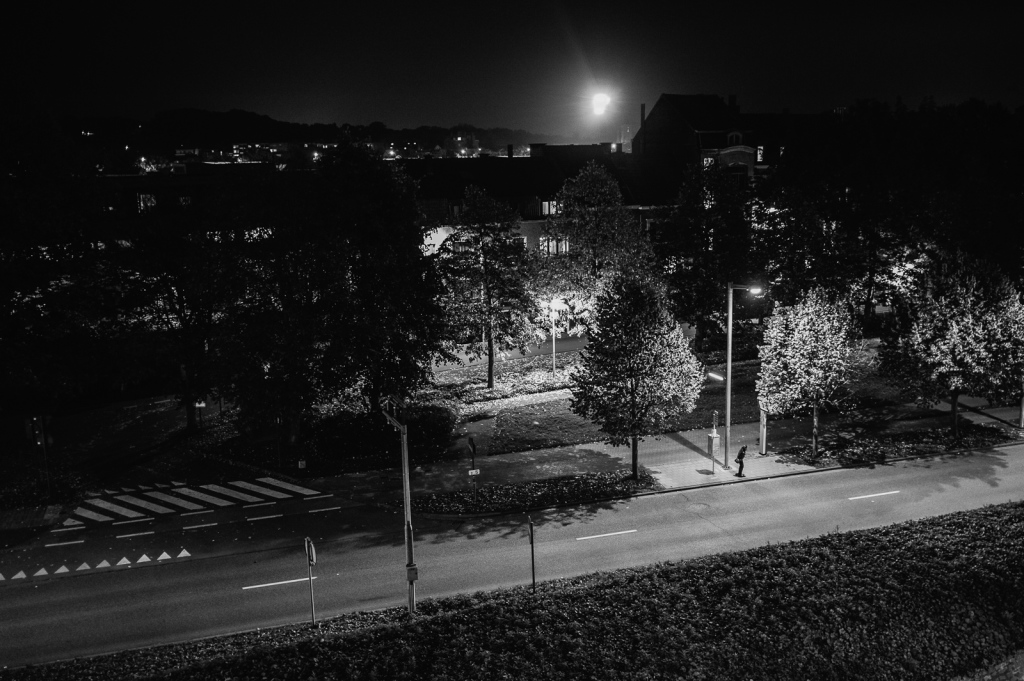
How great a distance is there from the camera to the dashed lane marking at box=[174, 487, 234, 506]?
2661cm

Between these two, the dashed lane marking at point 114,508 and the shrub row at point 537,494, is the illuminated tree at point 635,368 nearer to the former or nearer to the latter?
the shrub row at point 537,494

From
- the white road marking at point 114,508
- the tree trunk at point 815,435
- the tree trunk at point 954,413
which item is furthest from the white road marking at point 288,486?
the tree trunk at point 954,413

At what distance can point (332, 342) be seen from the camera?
27.3 m

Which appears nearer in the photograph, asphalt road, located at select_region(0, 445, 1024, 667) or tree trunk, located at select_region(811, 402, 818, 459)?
asphalt road, located at select_region(0, 445, 1024, 667)

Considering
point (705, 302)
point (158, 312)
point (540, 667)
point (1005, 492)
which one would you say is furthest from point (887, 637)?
point (158, 312)

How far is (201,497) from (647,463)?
52.7 feet

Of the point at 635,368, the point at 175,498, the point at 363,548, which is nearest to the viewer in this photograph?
the point at 363,548

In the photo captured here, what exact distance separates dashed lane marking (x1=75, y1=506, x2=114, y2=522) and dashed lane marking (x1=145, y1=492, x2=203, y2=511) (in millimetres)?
1804

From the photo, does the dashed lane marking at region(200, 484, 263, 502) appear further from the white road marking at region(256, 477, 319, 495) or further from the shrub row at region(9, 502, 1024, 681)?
the shrub row at region(9, 502, 1024, 681)

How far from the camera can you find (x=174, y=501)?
88.2 feet

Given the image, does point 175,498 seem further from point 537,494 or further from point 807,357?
point 807,357

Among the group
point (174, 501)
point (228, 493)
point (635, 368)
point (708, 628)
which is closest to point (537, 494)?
point (635, 368)

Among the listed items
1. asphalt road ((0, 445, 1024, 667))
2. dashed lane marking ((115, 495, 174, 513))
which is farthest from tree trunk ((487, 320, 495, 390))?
dashed lane marking ((115, 495, 174, 513))

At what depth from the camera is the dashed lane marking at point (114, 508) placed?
25938 millimetres
